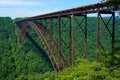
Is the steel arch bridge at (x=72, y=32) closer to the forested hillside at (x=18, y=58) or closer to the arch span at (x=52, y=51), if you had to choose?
the arch span at (x=52, y=51)

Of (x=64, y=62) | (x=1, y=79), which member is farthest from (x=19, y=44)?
(x=64, y=62)

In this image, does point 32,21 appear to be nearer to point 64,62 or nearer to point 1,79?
point 1,79

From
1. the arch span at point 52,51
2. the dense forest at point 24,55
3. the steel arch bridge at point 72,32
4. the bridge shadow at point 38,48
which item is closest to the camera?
the steel arch bridge at point 72,32

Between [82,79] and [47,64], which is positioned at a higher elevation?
[82,79]

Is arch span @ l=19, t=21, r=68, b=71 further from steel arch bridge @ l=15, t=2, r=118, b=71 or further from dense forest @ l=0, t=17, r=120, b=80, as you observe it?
dense forest @ l=0, t=17, r=120, b=80

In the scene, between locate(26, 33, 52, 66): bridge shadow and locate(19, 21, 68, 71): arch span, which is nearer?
locate(19, 21, 68, 71): arch span

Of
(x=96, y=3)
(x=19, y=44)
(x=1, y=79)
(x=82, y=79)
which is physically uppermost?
(x=96, y=3)

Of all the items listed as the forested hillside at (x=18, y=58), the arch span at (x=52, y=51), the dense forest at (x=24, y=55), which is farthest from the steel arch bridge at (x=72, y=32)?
the forested hillside at (x=18, y=58)

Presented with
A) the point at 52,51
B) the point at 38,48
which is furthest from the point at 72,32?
the point at 38,48

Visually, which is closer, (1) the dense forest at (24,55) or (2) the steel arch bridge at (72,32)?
(2) the steel arch bridge at (72,32)

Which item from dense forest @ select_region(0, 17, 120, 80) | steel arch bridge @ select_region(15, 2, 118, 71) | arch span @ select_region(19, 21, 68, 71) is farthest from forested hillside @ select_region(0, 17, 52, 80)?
arch span @ select_region(19, 21, 68, 71)

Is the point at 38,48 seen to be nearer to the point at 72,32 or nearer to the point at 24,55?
the point at 24,55
